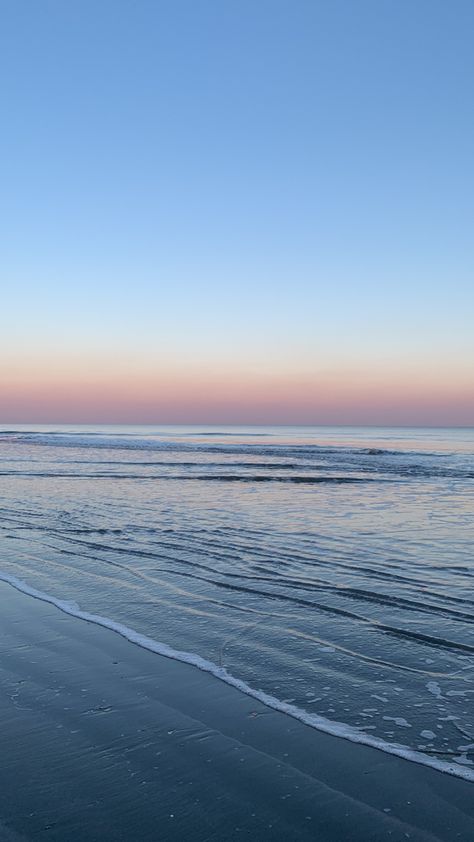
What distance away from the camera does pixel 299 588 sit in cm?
827

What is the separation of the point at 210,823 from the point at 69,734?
1.43m

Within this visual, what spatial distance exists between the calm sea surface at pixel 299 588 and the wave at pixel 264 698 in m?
0.02

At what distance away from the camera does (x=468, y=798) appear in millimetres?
3584

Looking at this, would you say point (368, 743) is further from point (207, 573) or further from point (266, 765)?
point (207, 573)

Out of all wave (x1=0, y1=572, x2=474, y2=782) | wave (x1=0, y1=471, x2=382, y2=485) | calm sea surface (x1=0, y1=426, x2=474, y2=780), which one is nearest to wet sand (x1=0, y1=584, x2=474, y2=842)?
wave (x1=0, y1=572, x2=474, y2=782)

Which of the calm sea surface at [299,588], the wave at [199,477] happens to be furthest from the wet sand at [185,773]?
the wave at [199,477]

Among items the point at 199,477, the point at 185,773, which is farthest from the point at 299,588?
the point at 199,477

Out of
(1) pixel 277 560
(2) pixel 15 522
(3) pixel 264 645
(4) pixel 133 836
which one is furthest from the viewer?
(2) pixel 15 522

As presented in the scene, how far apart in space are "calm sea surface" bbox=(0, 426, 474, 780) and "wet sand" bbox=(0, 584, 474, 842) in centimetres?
40

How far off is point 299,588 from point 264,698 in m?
3.44

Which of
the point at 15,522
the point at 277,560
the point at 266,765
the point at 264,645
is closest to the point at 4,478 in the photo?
the point at 15,522

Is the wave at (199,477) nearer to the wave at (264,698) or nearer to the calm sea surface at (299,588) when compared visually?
the calm sea surface at (299,588)

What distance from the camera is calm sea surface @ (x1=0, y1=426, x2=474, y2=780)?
490 cm

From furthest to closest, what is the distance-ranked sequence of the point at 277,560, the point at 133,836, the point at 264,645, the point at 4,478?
the point at 4,478 < the point at 277,560 < the point at 264,645 < the point at 133,836
